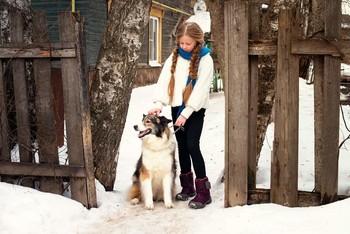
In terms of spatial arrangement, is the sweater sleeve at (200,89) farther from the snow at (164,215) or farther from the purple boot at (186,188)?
the snow at (164,215)

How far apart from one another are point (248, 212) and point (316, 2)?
20.4 feet

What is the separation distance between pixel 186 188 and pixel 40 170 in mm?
1611

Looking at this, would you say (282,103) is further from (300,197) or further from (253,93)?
(300,197)

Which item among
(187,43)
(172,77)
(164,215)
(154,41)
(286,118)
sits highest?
(154,41)

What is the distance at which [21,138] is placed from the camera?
13.4ft

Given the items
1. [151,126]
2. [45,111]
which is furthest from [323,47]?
[45,111]

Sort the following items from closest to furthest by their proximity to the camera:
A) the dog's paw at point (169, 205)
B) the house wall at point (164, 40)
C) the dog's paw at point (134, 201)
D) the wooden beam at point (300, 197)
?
the wooden beam at point (300, 197) < the dog's paw at point (169, 205) < the dog's paw at point (134, 201) < the house wall at point (164, 40)

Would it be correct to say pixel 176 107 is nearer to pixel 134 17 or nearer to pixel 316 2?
pixel 134 17

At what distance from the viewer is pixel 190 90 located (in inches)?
164

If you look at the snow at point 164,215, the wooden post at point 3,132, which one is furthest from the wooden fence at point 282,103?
the wooden post at point 3,132

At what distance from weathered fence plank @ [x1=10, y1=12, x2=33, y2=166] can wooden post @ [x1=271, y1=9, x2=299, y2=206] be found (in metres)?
2.39

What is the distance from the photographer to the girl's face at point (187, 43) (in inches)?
160

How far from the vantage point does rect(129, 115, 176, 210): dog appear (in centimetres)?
418

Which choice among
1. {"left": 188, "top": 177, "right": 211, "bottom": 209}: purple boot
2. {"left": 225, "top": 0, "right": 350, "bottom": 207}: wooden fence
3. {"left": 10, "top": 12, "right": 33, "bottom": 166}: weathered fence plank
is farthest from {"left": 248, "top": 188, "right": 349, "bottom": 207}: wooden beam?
{"left": 10, "top": 12, "right": 33, "bottom": 166}: weathered fence plank
